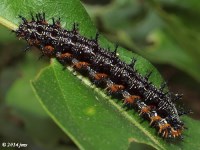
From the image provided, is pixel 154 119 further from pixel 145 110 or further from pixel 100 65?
pixel 100 65

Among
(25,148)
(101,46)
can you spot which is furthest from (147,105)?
(25,148)

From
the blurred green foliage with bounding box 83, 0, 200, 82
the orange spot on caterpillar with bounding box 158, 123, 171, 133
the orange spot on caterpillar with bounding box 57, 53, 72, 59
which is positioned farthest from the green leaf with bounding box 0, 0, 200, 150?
the blurred green foliage with bounding box 83, 0, 200, 82

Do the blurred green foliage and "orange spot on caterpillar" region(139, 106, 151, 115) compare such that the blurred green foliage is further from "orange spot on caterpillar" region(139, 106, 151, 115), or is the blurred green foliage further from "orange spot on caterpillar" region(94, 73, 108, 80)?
"orange spot on caterpillar" region(139, 106, 151, 115)

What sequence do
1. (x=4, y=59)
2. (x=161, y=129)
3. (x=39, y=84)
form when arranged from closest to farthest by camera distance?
(x=39, y=84) → (x=161, y=129) → (x=4, y=59)

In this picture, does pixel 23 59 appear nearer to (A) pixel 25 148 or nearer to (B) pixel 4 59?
(B) pixel 4 59

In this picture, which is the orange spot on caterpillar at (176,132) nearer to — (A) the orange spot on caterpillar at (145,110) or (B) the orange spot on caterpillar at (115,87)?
(A) the orange spot on caterpillar at (145,110)

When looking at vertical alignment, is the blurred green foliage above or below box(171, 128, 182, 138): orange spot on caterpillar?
above
